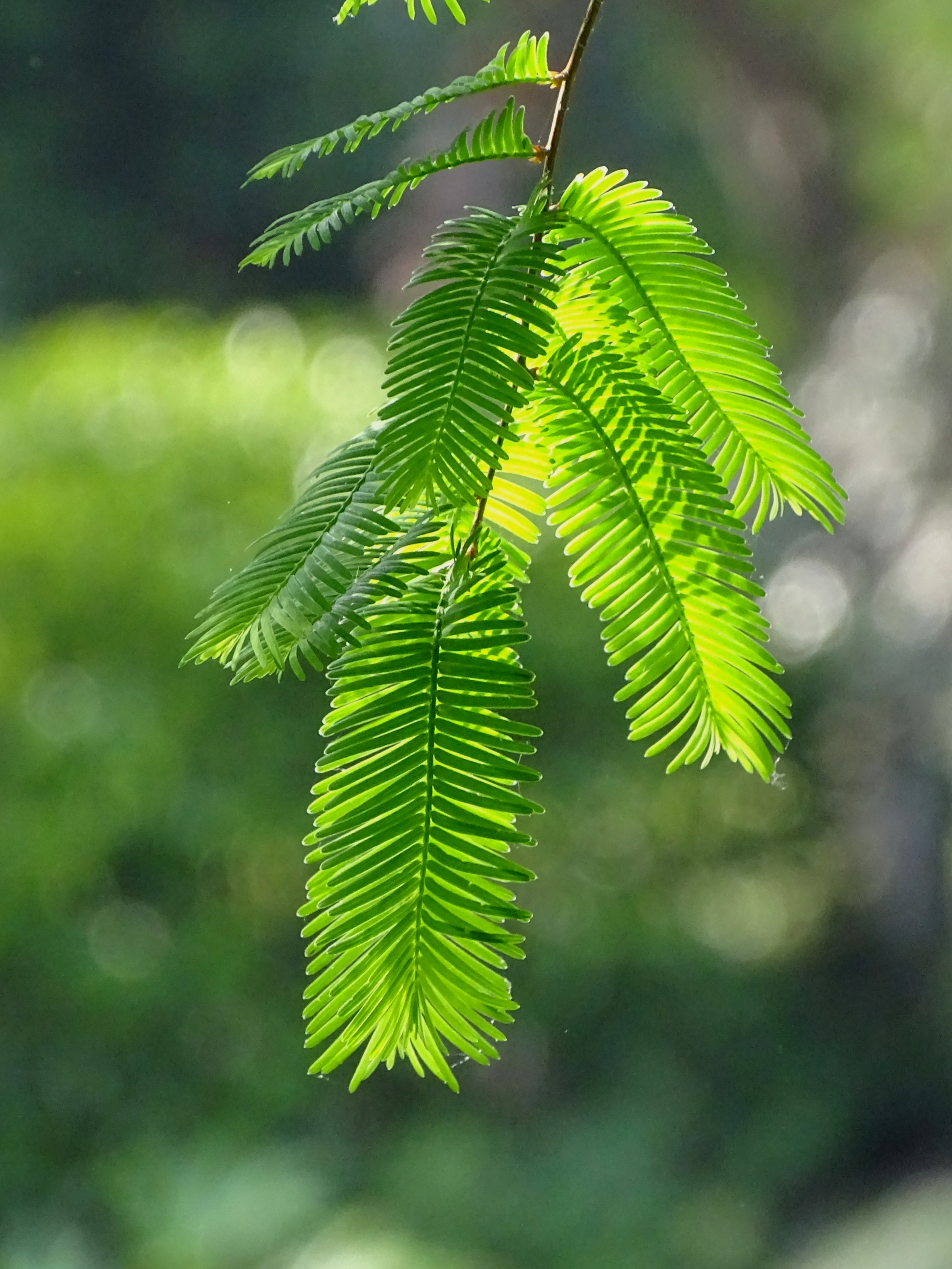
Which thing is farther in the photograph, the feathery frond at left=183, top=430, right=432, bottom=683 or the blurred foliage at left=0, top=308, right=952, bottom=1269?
the blurred foliage at left=0, top=308, right=952, bottom=1269

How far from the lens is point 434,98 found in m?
0.33

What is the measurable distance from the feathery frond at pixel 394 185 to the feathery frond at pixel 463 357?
23 millimetres

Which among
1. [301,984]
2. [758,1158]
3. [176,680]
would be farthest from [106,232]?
[758,1158]

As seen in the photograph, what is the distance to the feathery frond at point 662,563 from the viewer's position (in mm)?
284

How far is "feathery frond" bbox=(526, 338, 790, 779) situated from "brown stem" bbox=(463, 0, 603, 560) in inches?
0.7

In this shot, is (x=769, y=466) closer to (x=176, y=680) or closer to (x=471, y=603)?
(x=471, y=603)

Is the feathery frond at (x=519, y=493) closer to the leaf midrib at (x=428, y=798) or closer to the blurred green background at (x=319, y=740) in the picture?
the leaf midrib at (x=428, y=798)

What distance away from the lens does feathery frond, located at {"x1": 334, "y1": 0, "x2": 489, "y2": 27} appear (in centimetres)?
32

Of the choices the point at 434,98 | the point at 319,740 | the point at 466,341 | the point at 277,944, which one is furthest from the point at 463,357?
the point at 277,944

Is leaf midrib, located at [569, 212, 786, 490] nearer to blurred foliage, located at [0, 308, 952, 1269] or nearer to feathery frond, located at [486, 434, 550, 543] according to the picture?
feathery frond, located at [486, 434, 550, 543]

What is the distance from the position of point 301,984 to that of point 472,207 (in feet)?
5.74

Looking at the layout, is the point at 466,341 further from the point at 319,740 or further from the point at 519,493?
the point at 319,740

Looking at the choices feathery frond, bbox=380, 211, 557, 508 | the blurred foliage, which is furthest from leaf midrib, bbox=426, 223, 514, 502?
the blurred foliage

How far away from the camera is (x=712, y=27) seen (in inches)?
83.7
